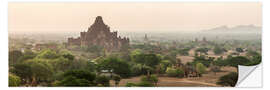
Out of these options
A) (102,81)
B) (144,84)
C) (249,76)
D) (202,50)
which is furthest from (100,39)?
(249,76)

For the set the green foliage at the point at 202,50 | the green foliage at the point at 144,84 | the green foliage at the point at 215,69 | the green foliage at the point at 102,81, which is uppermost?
the green foliage at the point at 202,50

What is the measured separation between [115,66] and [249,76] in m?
1.72

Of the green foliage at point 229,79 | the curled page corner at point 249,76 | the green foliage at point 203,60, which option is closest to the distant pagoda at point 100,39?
the green foliage at point 203,60

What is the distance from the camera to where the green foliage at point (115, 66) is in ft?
17.4

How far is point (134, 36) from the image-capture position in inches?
209

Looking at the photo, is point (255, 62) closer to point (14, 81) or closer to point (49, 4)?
point (49, 4)

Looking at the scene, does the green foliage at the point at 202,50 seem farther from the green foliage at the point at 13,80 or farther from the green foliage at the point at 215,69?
the green foliage at the point at 13,80

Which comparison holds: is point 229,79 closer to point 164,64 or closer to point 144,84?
point 164,64

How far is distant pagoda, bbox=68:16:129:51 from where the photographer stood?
5281 mm

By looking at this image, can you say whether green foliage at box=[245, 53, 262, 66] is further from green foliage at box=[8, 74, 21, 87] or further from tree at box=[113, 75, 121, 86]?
green foliage at box=[8, 74, 21, 87]

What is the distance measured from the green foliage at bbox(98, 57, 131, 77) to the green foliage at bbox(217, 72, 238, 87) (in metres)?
1.20

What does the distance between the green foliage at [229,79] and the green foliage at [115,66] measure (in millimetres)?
1199
